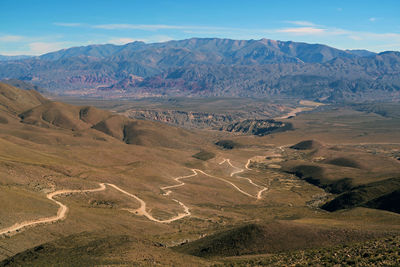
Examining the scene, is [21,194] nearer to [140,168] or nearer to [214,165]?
[140,168]

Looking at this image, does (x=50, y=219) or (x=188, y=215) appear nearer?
(x=50, y=219)

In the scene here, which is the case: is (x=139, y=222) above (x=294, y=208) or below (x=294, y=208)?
above

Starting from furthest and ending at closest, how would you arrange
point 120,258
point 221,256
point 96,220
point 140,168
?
point 140,168
point 96,220
point 221,256
point 120,258

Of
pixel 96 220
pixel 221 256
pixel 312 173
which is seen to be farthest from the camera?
pixel 312 173

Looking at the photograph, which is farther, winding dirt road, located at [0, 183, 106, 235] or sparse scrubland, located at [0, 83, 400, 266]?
winding dirt road, located at [0, 183, 106, 235]

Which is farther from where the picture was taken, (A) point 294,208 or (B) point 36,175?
(A) point 294,208

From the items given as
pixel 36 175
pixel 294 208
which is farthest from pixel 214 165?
pixel 36 175

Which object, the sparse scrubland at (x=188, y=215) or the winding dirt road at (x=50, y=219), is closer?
the sparse scrubland at (x=188, y=215)

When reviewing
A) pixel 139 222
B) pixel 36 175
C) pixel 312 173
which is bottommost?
pixel 312 173

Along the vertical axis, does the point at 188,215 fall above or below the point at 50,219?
below
